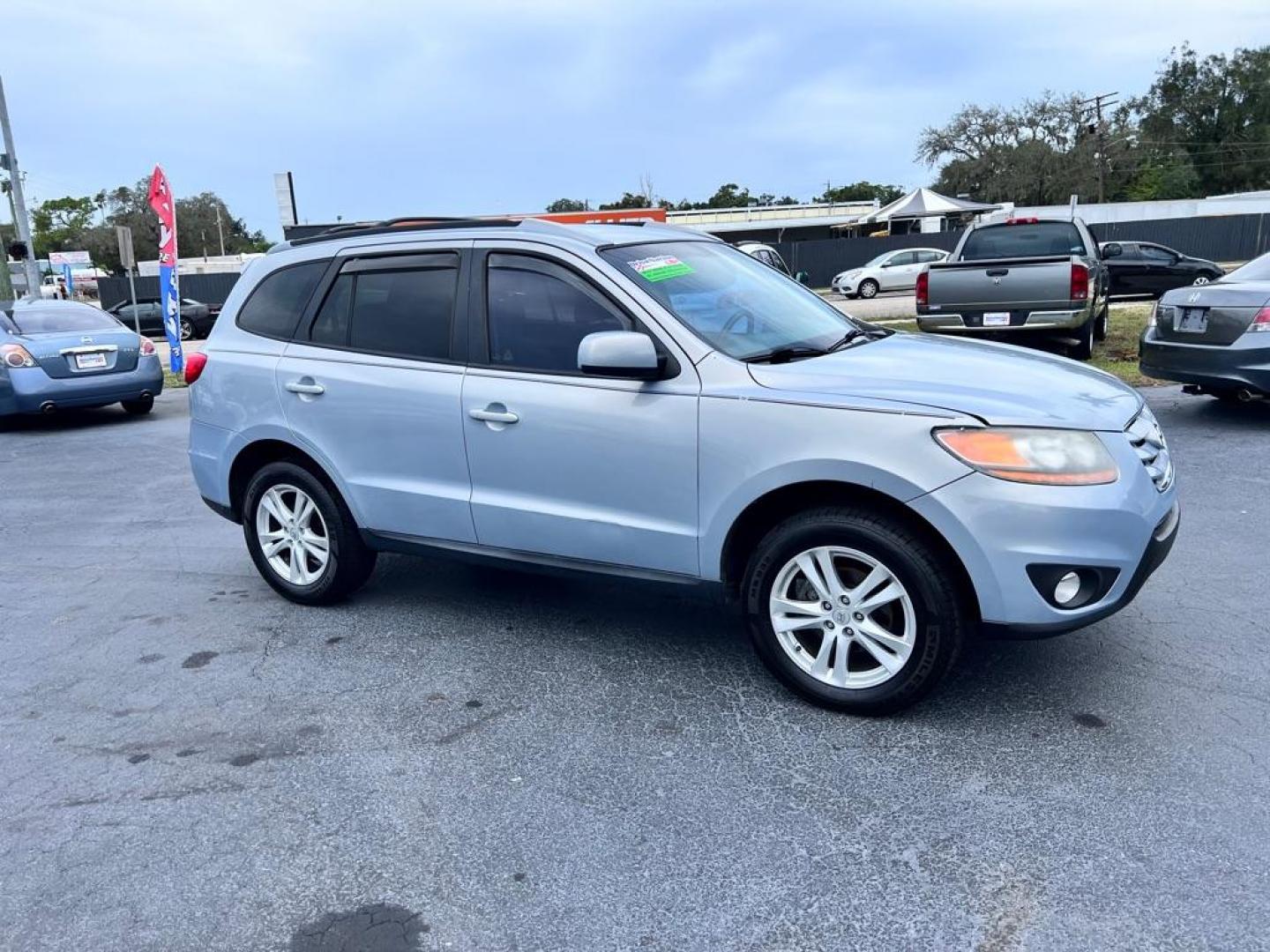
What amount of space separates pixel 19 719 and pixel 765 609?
10.0 ft

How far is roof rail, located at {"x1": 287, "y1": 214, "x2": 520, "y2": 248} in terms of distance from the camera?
4.68 meters

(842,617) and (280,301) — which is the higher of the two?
(280,301)

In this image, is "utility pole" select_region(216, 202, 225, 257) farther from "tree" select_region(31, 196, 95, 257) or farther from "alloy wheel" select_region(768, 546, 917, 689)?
"alloy wheel" select_region(768, 546, 917, 689)

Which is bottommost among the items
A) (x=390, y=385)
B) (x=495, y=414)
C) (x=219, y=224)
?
(x=495, y=414)

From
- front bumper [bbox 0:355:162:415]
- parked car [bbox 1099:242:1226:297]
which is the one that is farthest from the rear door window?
parked car [bbox 1099:242:1226:297]

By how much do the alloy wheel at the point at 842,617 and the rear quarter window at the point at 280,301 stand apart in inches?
113

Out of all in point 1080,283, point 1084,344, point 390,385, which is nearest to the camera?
point 390,385

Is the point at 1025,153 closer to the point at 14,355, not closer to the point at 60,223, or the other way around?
the point at 14,355

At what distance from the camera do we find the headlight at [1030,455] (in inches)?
133

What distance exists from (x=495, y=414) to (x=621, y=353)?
0.76m

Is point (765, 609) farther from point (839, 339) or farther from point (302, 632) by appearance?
point (302, 632)

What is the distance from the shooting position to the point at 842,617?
368 centimetres

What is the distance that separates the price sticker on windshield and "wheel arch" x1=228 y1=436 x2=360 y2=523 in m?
1.82

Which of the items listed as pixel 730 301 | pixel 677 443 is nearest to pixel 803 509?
pixel 677 443
